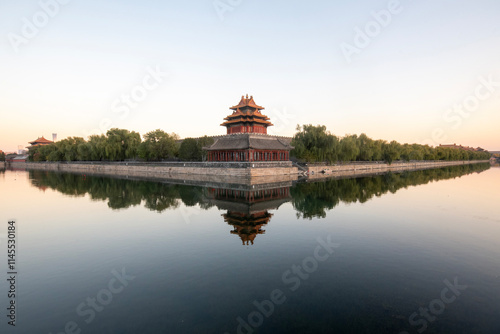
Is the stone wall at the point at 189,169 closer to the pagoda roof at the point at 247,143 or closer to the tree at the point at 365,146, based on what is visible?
the pagoda roof at the point at 247,143

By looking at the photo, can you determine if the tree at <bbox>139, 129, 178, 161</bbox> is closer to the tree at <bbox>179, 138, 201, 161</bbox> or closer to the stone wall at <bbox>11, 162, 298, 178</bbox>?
the tree at <bbox>179, 138, 201, 161</bbox>

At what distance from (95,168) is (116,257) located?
69169 millimetres

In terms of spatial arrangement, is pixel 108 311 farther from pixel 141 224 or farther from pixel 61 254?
pixel 141 224

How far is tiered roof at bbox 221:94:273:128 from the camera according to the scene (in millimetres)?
59156

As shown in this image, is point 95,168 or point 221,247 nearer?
point 221,247

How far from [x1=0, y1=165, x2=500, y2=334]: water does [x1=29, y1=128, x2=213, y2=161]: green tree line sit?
137ft

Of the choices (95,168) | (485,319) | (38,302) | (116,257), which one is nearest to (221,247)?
(116,257)

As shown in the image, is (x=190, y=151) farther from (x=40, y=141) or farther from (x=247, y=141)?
(x=40, y=141)

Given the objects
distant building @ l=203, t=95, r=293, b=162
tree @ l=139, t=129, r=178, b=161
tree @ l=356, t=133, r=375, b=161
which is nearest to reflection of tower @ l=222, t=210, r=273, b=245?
distant building @ l=203, t=95, r=293, b=162

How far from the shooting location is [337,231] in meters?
14.8

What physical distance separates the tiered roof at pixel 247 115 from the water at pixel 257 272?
42291 millimetres

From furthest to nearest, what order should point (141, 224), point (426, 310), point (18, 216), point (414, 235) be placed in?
point (18, 216)
point (141, 224)
point (414, 235)
point (426, 310)

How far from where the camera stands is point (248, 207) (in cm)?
2145

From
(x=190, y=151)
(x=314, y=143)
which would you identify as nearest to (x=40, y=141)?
(x=190, y=151)
